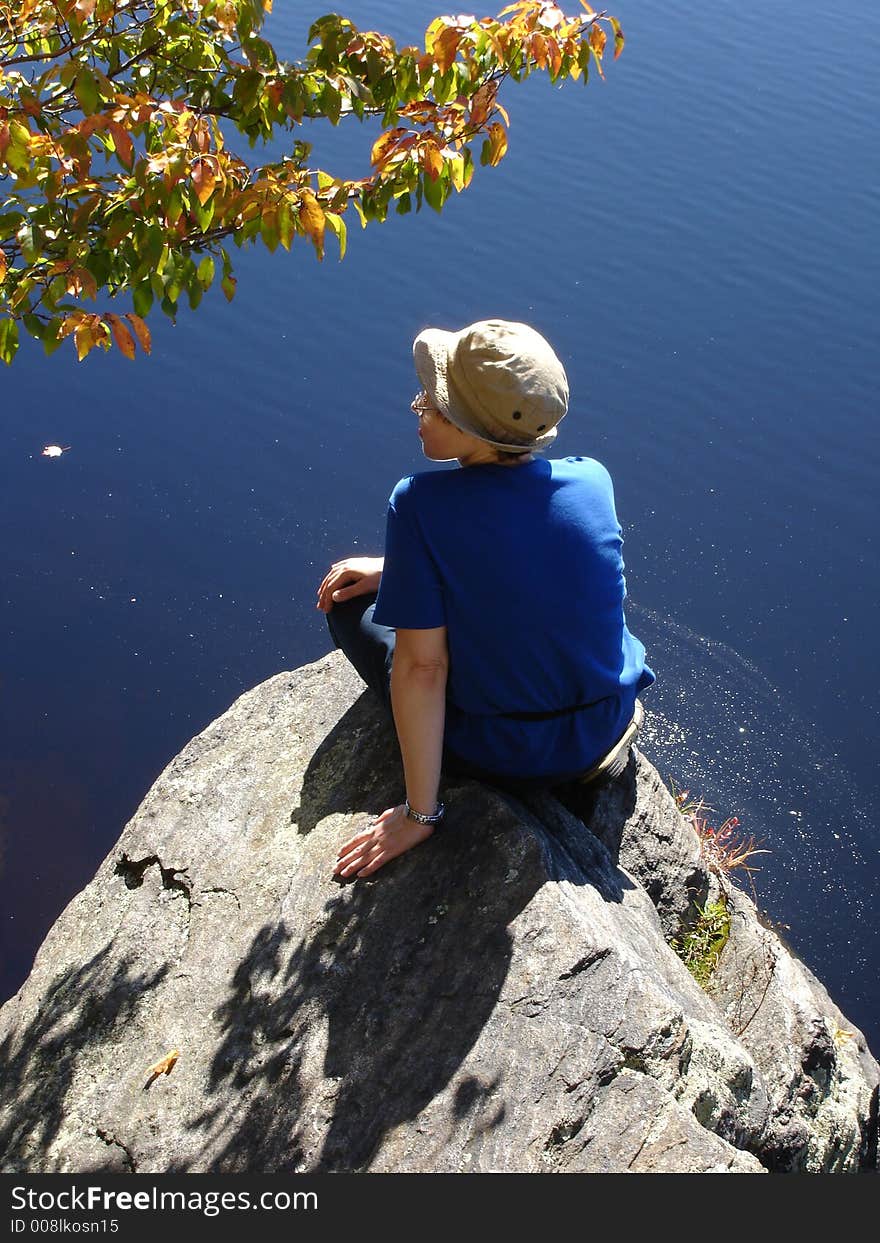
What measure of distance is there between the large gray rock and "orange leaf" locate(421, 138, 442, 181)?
63.2 inches

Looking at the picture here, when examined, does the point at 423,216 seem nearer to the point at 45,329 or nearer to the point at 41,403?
the point at 41,403

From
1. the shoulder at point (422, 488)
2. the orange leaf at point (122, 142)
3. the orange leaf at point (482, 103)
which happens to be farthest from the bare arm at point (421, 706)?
the orange leaf at point (482, 103)

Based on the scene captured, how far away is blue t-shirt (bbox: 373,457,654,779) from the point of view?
2932 mm

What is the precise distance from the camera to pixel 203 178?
309 centimetres

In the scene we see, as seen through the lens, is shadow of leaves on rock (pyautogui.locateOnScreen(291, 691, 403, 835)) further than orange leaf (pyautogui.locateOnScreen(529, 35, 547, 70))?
No

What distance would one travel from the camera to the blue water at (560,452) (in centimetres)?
593

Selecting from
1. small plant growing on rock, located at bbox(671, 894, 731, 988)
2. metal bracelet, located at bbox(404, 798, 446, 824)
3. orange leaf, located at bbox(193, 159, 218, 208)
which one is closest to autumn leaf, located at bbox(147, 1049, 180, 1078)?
metal bracelet, located at bbox(404, 798, 446, 824)

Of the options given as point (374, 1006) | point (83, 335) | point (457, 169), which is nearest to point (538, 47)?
point (457, 169)

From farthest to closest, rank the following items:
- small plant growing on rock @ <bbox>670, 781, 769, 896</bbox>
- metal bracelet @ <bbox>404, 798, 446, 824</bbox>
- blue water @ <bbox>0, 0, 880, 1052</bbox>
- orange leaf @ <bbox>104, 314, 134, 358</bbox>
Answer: blue water @ <bbox>0, 0, 880, 1052</bbox>, small plant growing on rock @ <bbox>670, 781, 769, 896</bbox>, orange leaf @ <bbox>104, 314, 134, 358</bbox>, metal bracelet @ <bbox>404, 798, 446, 824</bbox>

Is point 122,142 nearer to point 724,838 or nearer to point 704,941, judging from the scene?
point 704,941

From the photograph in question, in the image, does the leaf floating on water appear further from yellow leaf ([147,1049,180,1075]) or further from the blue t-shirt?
the blue t-shirt

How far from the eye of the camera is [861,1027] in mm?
5156

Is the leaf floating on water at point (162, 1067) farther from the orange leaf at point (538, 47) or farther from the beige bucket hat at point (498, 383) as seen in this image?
the orange leaf at point (538, 47)

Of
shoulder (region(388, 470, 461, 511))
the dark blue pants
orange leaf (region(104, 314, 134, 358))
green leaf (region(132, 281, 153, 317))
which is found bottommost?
the dark blue pants
